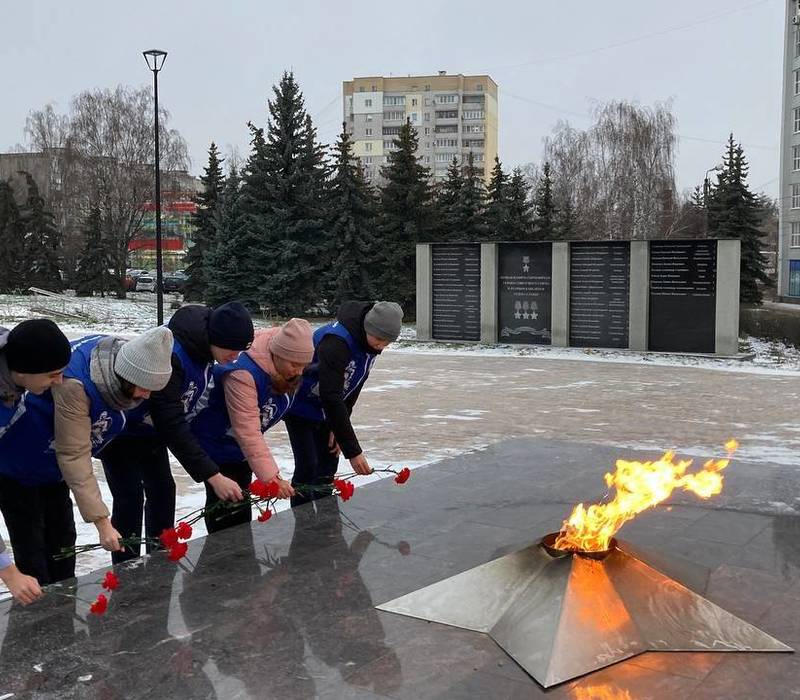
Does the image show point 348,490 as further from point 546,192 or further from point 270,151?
point 546,192

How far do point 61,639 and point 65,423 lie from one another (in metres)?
0.75

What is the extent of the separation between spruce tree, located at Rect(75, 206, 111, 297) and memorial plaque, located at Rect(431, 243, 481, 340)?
2136 centimetres

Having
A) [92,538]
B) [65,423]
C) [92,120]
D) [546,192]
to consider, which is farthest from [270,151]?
[65,423]

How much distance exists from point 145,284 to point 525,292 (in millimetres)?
28383

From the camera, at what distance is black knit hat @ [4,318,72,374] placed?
289 cm

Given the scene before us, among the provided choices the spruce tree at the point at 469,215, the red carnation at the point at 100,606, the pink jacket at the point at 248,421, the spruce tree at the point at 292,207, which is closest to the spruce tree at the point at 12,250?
the spruce tree at the point at 292,207

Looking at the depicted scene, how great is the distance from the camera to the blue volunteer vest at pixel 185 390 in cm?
377

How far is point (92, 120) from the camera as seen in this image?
34.6 meters

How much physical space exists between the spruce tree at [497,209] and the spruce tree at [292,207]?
4.94m

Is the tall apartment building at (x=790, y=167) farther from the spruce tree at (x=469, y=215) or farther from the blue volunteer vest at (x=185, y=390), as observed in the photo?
the blue volunteer vest at (x=185, y=390)

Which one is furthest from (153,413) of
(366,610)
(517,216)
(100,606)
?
(517,216)

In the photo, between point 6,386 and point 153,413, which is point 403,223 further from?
point 6,386

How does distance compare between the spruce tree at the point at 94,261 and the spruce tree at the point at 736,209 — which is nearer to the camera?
the spruce tree at the point at 736,209

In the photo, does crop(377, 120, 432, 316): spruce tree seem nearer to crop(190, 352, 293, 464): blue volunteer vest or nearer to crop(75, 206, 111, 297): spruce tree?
crop(75, 206, 111, 297): spruce tree
